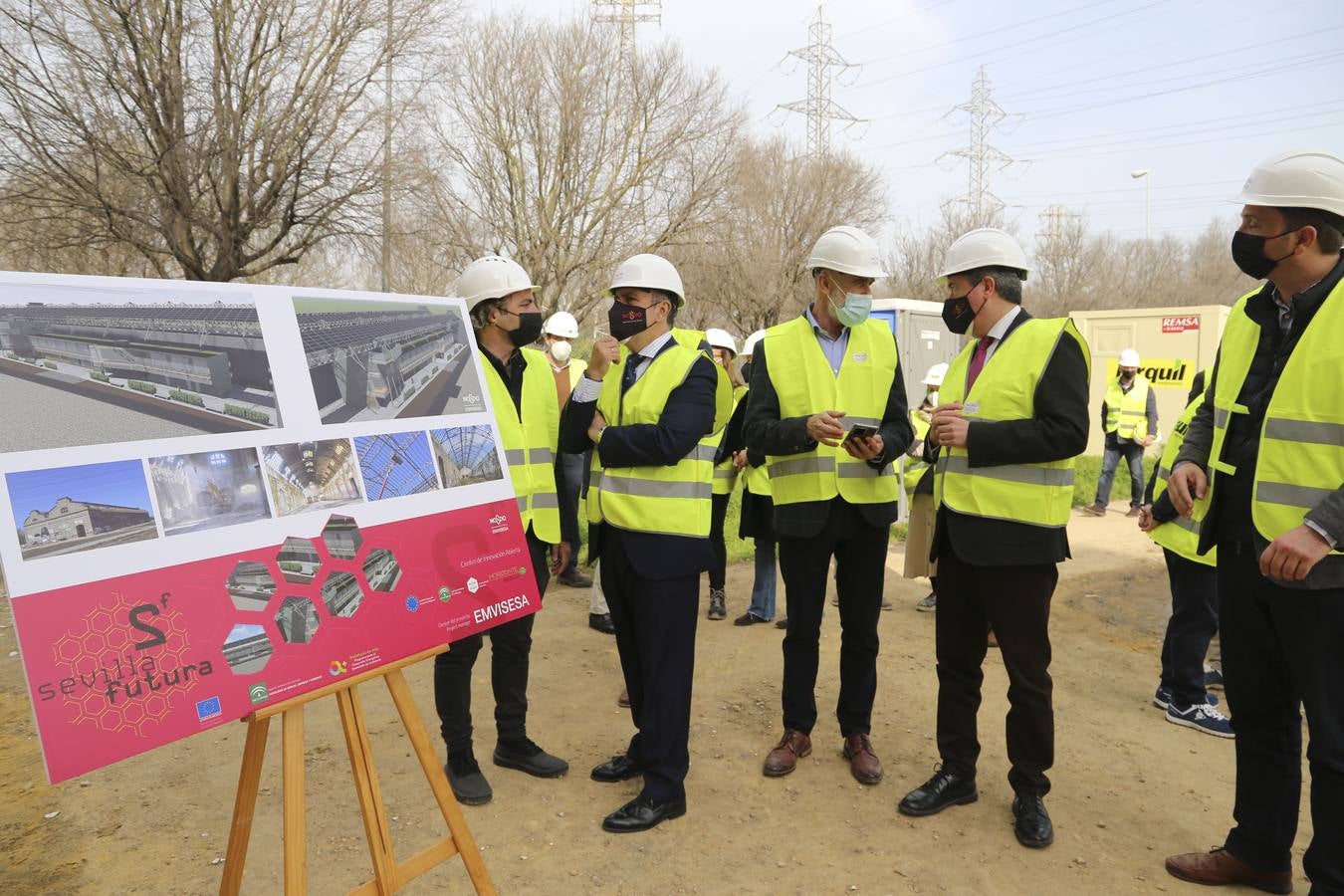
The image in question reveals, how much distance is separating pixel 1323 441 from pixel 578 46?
1973 centimetres

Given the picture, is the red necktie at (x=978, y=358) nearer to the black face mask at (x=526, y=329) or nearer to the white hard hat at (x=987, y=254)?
the white hard hat at (x=987, y=254)

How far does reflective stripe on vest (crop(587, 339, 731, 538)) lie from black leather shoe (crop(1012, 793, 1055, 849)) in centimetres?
174

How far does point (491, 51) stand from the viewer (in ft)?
63.1

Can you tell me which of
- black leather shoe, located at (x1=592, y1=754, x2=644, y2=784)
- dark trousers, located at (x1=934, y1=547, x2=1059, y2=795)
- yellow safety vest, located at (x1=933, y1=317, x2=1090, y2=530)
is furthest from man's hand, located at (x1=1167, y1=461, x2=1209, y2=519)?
black leather shoe, located at (x1=592, y1=754, x2=644, y2=784)

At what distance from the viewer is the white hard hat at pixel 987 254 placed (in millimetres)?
3512

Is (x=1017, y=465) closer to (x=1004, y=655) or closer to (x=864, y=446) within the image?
(x=864, y=446)

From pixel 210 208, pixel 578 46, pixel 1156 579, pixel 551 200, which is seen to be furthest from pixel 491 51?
pixel 1156 579

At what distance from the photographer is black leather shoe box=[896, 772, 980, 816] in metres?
3.68

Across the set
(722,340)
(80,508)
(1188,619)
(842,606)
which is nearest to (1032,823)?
(842,606)

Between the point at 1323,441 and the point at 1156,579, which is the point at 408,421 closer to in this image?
the point at 1323,441

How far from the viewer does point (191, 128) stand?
37.2 feet

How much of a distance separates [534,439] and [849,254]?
1684 mm

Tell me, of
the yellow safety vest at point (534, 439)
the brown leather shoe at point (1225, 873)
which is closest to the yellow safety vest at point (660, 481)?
the yellow safety vest at point (534, 439)

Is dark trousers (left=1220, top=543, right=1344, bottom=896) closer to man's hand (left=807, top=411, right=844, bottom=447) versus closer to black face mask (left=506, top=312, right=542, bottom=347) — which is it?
man's hand (left=807, top=411, right=844, bottom=447)
